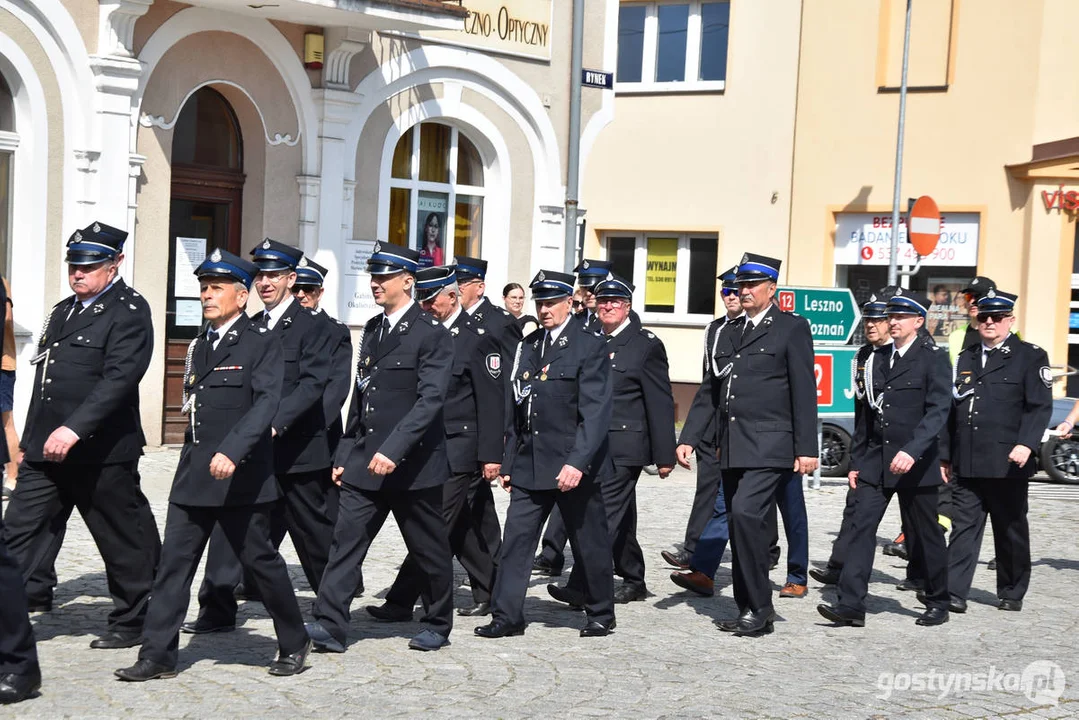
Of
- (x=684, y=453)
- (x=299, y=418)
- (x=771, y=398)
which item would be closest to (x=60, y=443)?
(x=299, y=418)

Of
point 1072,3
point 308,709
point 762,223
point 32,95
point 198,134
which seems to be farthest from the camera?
point 762,223

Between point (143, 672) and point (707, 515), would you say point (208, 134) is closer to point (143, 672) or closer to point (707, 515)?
point (707, 515)

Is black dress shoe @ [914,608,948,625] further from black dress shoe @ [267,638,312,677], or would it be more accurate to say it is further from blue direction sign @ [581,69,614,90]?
blue direction sign @ [581,69,614,90]

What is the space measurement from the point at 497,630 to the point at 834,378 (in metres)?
8.51

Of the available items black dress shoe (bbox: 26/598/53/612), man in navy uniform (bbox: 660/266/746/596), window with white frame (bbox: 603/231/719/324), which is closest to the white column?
man in navy uniform (bbox: 660/266/746/596)

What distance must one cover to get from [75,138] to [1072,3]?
49.3ft

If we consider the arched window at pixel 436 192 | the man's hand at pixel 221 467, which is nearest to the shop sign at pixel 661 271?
the arched window at pixel 436 192

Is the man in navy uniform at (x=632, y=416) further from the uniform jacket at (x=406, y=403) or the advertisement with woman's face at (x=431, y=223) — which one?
the advertisement with woman's face at (x=431, y=223)

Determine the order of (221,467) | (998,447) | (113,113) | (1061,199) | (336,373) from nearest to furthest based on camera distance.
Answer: (221,467) < (336,373) < (998,447) < (113,113) < (1061,199)

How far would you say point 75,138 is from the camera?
14.5 m

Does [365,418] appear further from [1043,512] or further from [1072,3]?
[1072,3]

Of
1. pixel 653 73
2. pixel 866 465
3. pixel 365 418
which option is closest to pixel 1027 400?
pixel 866 465

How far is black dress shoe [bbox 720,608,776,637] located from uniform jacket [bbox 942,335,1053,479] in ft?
6.96

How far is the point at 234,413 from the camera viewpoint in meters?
7.15
